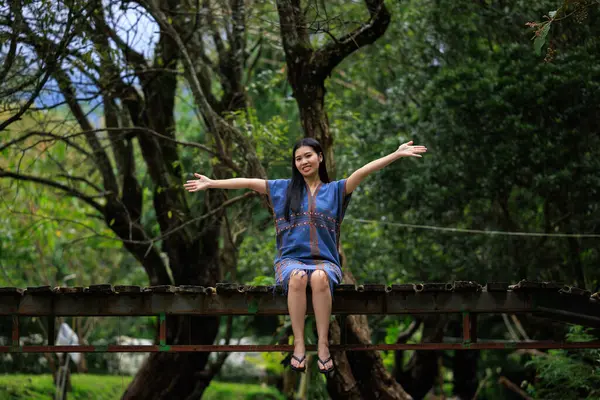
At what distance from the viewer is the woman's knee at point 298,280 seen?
17.4 ft

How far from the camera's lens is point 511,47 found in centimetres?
1010

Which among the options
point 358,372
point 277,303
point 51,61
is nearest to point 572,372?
point 358,372

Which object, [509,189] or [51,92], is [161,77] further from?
[509,189]

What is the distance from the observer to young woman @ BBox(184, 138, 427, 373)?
17.4ft

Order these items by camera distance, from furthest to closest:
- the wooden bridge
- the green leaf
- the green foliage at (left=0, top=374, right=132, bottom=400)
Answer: the green foliage at (left=0, top=374, right=132, bottom=400)
the wooden bridge
the green leaf

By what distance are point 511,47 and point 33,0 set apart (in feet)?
19.2

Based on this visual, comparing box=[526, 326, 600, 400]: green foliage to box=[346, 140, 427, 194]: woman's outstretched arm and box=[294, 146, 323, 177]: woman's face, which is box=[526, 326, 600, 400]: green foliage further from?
box=[294, 146, 323, 177]: woman's face

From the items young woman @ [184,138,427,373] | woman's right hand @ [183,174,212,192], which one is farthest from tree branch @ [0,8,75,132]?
young woman @ [184,138,427,373]

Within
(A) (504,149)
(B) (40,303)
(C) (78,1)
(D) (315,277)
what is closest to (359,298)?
(D) (315,277)

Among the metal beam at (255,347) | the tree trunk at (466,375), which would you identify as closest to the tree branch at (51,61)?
the metal beam at (255,347)

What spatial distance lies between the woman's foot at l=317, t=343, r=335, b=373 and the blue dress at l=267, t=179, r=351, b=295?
40cm

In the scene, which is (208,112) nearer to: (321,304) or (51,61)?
(51,61)

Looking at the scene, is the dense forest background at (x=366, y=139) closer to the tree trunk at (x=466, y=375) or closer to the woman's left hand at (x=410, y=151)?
the tree trunk at (x=466, y=375)

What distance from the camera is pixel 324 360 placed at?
5.22 m
